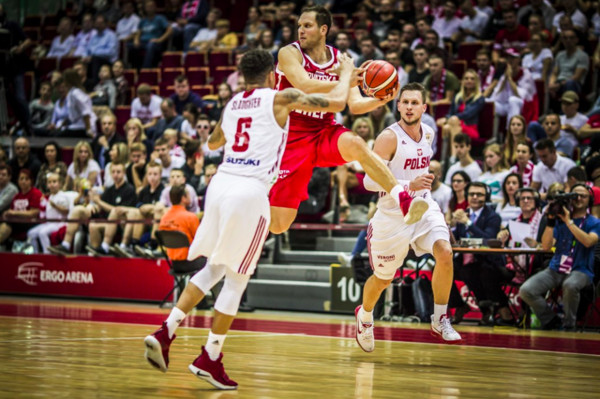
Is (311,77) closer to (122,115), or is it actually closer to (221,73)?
(221,73)


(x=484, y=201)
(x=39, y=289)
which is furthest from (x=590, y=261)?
(x=39, y=289)

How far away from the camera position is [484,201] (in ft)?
35.2

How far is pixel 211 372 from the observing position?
472cm

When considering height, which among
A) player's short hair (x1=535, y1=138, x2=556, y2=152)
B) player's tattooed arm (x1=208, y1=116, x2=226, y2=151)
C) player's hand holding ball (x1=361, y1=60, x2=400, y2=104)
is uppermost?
player's hand holding ball (x1=361, y1=60, x2=400, y2=104)

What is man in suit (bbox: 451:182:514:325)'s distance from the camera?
10461 mm

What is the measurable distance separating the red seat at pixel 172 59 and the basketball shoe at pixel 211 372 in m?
13.8

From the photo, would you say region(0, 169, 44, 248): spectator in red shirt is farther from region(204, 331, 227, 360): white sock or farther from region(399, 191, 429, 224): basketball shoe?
region(204, 331, 227, 360): white sock

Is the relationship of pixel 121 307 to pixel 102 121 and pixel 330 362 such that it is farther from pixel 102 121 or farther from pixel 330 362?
pixel 330 362

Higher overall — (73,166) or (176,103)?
(176,103)

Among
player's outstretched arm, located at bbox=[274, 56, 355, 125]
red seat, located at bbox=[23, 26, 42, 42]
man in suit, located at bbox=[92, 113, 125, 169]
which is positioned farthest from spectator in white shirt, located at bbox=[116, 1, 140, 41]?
player's outstretched arm, located at bbox=[274, 56, 355, 125]

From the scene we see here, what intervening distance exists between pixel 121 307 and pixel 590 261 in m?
6.10

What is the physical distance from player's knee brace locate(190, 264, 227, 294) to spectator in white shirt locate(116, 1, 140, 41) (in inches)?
578

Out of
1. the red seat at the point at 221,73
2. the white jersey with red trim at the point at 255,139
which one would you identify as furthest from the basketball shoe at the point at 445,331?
the red seat at the point at 221,73

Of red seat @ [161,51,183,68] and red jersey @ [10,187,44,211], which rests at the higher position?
red seat @ [161,51,183,68]
